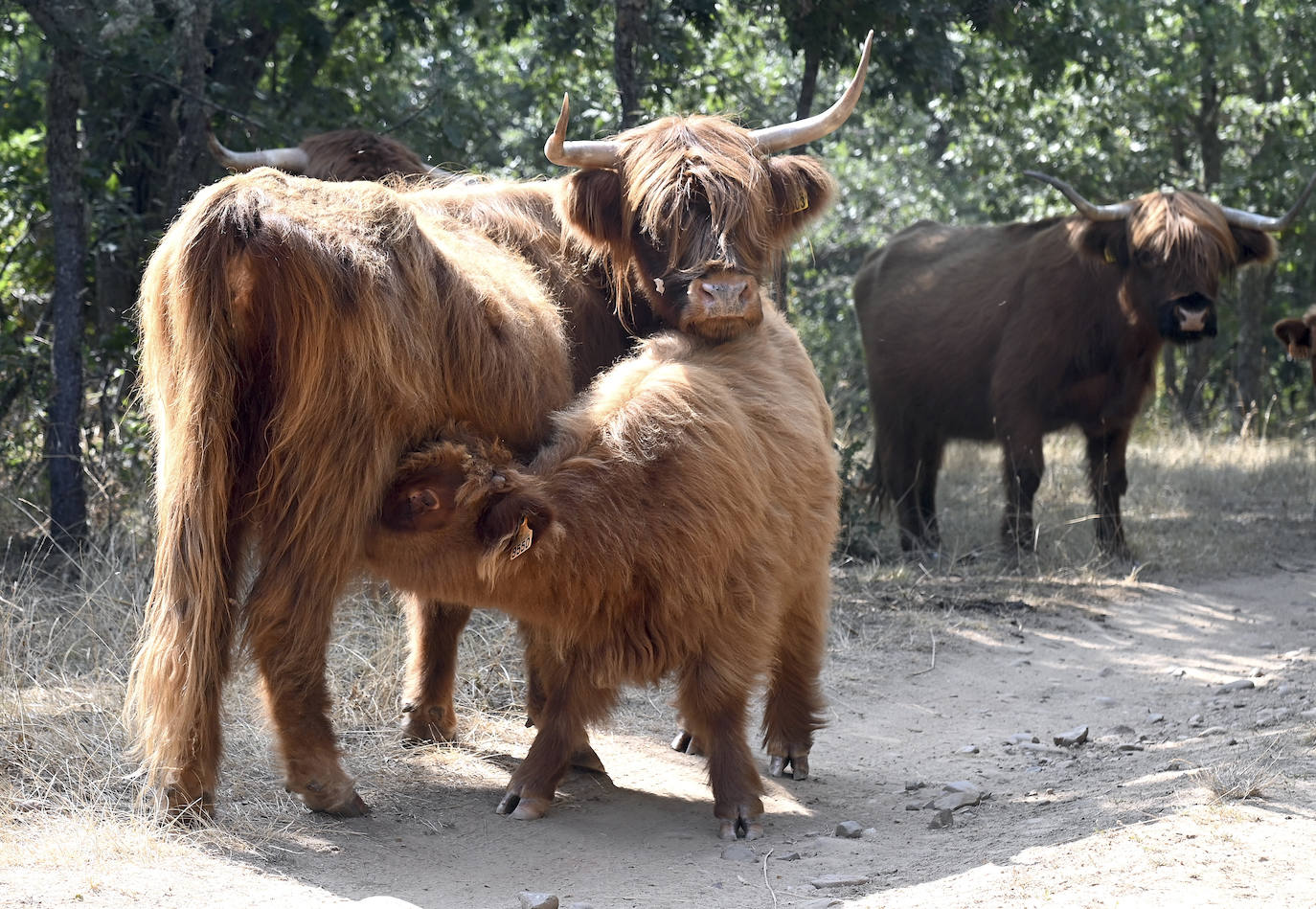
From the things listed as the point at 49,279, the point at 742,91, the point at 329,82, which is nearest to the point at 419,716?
the point at 49,279

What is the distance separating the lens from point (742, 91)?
11297mm

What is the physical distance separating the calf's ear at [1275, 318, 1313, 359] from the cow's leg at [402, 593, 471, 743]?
19.5ft

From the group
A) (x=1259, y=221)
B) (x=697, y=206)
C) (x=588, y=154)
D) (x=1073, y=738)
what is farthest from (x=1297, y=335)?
(x=588, y=154)

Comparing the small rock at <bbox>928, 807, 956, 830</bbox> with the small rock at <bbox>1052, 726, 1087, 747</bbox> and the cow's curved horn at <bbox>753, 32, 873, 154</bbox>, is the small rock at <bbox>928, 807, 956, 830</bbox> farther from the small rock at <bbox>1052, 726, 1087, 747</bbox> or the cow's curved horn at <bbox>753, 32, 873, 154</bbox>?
the cow's curved horn at <bbox>753, 32, 873, 154</bbox>

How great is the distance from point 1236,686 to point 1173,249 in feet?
11.3

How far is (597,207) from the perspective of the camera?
16.0 feet

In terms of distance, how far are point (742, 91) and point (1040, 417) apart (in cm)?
413

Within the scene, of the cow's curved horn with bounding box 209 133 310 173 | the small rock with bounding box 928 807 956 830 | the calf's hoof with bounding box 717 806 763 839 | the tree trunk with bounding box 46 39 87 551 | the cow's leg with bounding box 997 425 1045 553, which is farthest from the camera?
the cow's leg with bounding box 997 425 1045 553

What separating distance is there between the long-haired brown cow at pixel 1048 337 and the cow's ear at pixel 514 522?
5.41m

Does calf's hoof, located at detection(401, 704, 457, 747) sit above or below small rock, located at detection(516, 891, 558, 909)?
below

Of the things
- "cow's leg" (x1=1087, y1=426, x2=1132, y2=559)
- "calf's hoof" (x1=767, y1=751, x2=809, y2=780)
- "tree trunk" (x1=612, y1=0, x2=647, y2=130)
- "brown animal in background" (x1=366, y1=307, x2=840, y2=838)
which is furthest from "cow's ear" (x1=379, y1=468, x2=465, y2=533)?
"cow's leg" (x1=1087, y1=426, x2=1132, y2=559)

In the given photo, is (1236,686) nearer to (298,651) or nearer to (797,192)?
(797,192)

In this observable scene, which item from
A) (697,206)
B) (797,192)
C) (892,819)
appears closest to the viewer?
(892,819)

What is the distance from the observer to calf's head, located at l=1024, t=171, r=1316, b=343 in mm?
8320
